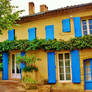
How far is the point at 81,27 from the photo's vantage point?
10000 mm

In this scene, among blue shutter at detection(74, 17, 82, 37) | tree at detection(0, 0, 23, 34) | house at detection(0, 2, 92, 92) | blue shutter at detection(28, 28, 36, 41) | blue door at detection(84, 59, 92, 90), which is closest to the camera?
tree at detection(0, 0, 23, 34)

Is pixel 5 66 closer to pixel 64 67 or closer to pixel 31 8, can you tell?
pixel 64 67

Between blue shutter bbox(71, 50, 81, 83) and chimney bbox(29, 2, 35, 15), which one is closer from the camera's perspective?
blue shutter bbox(71, 50, 81, 83)

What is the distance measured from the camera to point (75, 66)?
9617 millimetres

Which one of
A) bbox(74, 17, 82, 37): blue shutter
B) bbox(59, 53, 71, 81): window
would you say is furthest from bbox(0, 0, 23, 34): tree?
bbox(59, 53, 71, 81): window

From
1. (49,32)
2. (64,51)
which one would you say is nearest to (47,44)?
(49,32)

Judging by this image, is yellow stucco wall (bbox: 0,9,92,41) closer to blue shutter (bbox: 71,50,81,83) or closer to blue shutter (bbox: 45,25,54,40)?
blue shutter (bbox: 45,25,54,40)

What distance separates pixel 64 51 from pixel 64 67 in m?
1.13

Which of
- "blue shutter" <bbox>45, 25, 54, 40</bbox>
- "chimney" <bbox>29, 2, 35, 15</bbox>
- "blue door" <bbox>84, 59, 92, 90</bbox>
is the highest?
"chimney" <bbox>29, 2, 35, 15</bbox>

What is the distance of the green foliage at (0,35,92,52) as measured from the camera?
9.42 meters

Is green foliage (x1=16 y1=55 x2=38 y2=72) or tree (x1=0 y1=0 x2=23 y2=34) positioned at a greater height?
tree (x1=0 y1=0 x2=23 y2=34)

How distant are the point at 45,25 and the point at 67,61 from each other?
319 cm

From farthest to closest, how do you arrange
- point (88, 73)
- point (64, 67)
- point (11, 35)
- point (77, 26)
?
point (11, 35) < point (64, 67) < point (77, 26) < point (88, 73)

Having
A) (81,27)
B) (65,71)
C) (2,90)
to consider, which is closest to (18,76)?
(2,90)
